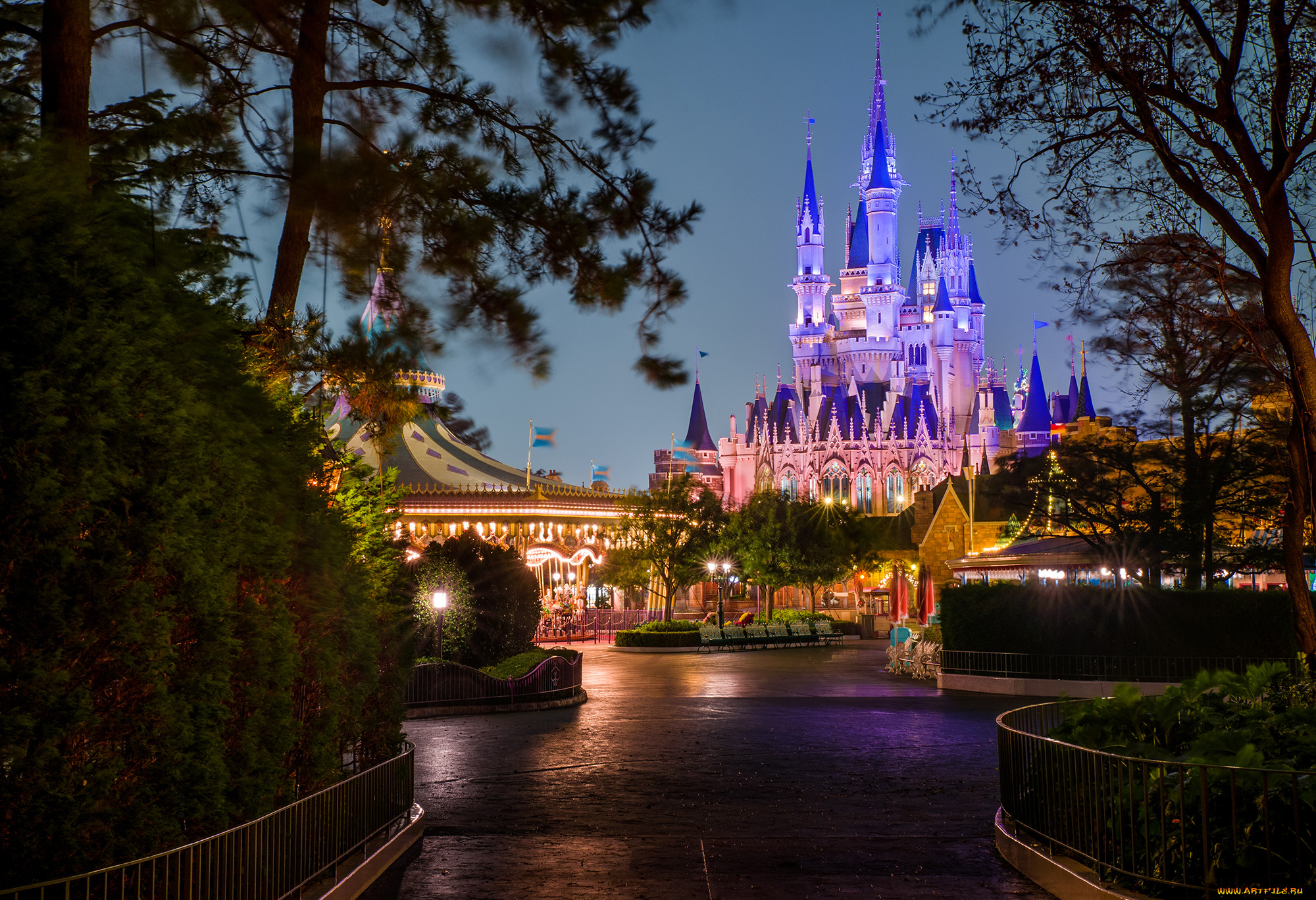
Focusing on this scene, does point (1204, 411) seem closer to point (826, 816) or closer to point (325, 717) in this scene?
point (826, 816)

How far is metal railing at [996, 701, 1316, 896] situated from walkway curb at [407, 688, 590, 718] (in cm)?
1202

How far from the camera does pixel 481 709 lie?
60.2 feet

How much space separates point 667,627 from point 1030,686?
17537 mm

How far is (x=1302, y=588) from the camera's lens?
8906 millimetres

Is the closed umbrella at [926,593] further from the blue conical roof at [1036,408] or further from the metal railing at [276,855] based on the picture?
the blue conical roof at [1036,408]

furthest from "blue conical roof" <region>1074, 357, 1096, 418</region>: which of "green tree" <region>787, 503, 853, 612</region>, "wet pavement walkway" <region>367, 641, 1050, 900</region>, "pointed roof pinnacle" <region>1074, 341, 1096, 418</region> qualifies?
"wet pavement walkway" <region>367, 641, 1050, 900</region>

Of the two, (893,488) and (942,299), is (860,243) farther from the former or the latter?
(893,488)

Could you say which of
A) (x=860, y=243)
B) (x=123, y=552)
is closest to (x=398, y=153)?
(x=123, y=552)

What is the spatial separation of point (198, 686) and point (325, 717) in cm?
204

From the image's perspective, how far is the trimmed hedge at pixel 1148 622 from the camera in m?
20.0

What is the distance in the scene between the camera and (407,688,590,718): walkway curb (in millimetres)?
17844

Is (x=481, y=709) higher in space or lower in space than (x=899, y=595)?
lower

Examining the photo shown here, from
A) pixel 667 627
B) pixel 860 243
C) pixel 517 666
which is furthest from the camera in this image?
pixel 860 243

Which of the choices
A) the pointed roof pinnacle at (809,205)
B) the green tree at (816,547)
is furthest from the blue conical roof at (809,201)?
the green tree at (816,547)
